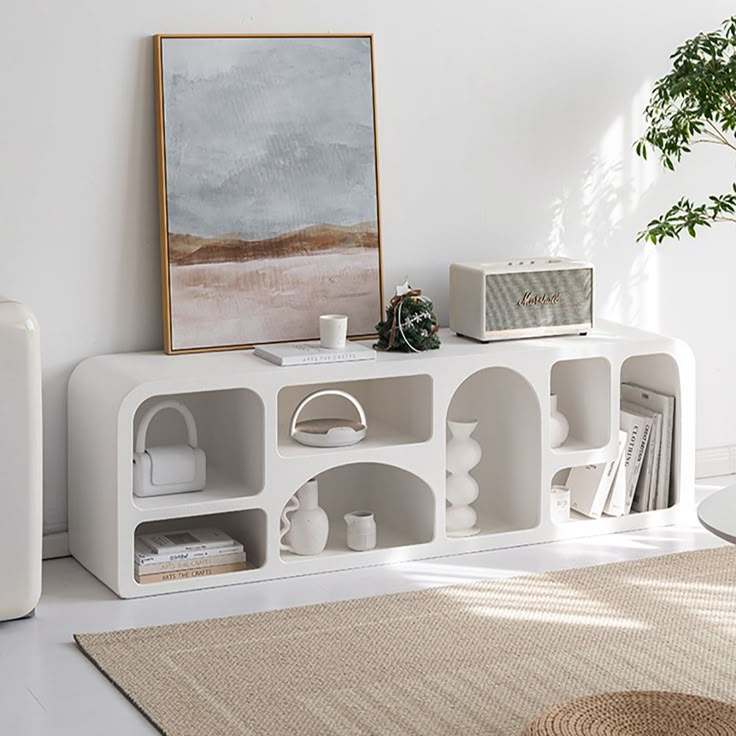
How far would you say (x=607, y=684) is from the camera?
2.63 metres

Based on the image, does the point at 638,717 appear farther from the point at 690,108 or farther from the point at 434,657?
the point at 690,108

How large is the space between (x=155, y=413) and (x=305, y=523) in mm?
473

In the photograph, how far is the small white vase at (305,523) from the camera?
335 centimetres

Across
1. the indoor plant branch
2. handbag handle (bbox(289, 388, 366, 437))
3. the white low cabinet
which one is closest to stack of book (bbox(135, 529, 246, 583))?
the white low cabinet

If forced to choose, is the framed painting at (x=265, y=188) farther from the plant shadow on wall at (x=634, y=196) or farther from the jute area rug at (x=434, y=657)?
the jute area rug at (x=434, y=657)

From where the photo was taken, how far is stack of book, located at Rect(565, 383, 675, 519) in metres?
3.72

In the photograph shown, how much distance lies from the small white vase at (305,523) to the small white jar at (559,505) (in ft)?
2.14

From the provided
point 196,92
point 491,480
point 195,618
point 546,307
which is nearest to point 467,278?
point 546,307

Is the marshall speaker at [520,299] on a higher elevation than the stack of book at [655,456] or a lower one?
higher

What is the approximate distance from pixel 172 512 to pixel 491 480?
1002 mm

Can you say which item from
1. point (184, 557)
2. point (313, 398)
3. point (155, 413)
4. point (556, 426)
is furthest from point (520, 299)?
point (184, 557)

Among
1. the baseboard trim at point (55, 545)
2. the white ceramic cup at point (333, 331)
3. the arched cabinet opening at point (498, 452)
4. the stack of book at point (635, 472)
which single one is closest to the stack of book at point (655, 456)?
the stack of book at point (635, 472)

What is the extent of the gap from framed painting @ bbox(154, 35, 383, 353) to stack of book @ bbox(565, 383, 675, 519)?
28.9 inches

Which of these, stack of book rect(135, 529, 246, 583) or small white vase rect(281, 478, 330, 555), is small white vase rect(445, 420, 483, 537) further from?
stack of book rect(135, 529, 246, 583)
